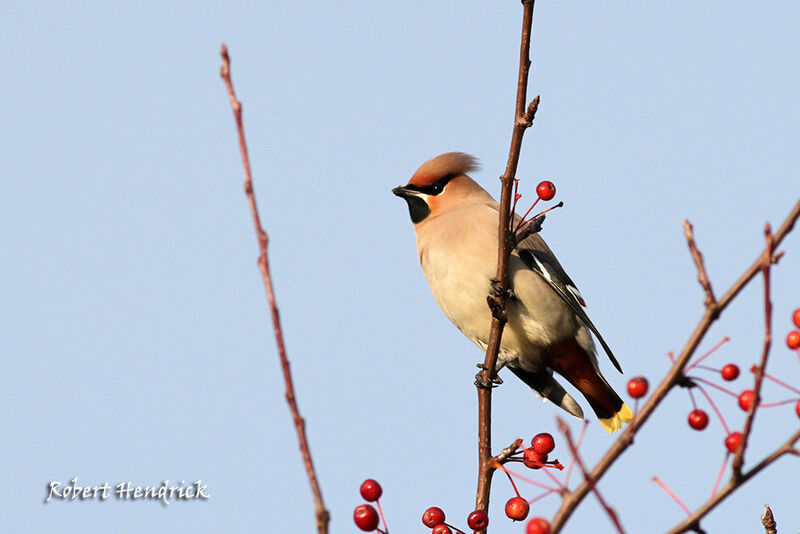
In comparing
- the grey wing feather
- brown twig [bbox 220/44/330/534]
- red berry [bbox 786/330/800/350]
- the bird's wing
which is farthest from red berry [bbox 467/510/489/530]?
the grey wing feather

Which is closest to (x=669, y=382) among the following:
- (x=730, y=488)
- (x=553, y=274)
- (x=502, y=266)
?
(x=730, y=488)

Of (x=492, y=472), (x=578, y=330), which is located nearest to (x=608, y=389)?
(x=578, y=330)

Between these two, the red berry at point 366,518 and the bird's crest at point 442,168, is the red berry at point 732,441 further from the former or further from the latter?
the bird's crest at point 442,168

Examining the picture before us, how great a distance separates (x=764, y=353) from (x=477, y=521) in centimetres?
106

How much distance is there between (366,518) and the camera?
82.0 inches

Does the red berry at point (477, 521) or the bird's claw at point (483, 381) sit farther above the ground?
the bird's claw at point (483, 381)

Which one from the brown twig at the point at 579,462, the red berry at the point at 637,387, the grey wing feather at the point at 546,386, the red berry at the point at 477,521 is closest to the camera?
the brown twig at the point at 579,462

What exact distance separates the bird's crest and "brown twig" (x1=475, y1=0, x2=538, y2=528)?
1.89 metres

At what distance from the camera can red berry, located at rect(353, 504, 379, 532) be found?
2.08 m

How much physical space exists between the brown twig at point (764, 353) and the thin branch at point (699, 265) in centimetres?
12

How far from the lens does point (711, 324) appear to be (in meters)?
1.51

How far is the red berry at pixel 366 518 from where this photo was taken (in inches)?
82.0

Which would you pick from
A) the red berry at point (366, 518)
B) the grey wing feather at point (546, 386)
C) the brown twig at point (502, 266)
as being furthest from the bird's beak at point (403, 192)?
the red berry at point (366, 518)

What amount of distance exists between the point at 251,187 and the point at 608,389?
354cm
